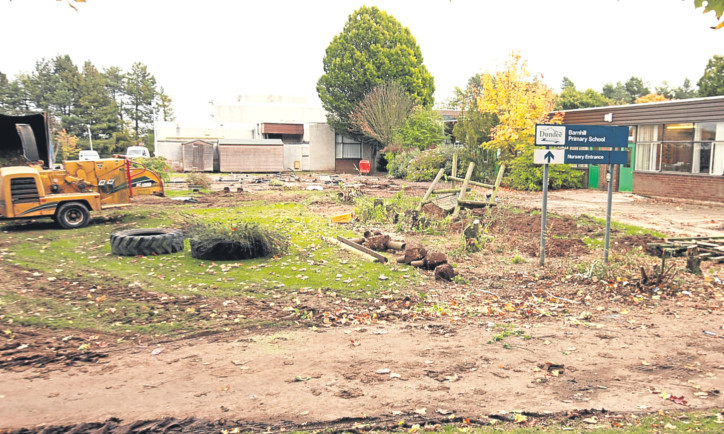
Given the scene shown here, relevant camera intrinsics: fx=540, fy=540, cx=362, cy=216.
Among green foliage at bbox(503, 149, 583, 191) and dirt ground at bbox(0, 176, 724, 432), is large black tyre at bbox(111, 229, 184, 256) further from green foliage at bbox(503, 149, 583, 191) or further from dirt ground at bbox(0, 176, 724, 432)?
green foliage at bbox(503, 149, 583, 191)

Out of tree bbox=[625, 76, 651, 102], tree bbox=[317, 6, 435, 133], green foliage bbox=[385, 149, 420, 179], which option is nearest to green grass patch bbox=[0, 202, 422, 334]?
green foliage bbox=[385, 149, 420, 179]

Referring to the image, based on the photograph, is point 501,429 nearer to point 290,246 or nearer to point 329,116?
point 290,246

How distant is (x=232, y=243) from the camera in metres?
10.4

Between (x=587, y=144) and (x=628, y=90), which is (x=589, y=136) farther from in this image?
(x=628, y=90)

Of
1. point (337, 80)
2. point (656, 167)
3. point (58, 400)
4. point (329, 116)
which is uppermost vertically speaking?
point (337, 80)

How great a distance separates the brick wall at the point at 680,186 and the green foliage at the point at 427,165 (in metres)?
11.5

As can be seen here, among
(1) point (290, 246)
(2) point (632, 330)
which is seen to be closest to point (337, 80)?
(1) point (290, 246)

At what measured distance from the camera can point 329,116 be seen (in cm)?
4791

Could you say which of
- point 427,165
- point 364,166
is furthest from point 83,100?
point 427,165

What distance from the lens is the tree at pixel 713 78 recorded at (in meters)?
46.7

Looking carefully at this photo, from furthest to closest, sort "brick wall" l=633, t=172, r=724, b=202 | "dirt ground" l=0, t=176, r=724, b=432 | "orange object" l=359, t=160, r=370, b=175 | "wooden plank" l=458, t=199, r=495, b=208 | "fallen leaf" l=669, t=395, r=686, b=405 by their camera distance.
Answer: "orange object" l=359, t=160, r=370, b=175
"brick wall" l=633, t=172, r=724, b=202
"wooden plank" l=458, t=199, r=495, b=208
"fallen leaf" l=669, t=395, r=686, b=405
"dirt ground" l=0, t=176, r=724, b=432

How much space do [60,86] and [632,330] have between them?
71.4m

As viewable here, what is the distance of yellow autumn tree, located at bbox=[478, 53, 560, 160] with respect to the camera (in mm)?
27797


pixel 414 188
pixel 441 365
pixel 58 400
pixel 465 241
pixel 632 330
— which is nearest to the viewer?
pixel 58 400
